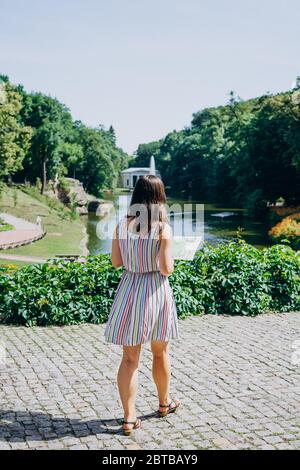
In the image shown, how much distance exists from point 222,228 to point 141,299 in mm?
36340

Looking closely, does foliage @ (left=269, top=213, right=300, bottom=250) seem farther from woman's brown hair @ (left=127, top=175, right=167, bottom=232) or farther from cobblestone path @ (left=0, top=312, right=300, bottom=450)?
woman's brown hair @ (left=127, top=175, right=167, bottom=232)

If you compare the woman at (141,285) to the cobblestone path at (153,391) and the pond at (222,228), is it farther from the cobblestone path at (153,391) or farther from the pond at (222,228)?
the pond at (222,228)

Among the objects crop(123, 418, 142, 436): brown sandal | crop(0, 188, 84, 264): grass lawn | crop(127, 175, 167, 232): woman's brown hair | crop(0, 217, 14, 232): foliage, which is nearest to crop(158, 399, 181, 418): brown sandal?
crop(123, 418, 142, 436): brown sandal

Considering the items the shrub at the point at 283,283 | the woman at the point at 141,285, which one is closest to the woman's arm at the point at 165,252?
the woman at the point at 141,285

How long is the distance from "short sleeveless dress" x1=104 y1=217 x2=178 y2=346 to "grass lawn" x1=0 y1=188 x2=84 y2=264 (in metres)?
17.7

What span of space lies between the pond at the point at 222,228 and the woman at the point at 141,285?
24.3 metres

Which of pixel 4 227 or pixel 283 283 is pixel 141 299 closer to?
pixel 283 283

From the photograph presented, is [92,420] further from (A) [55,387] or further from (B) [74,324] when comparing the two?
(B) [74,324]

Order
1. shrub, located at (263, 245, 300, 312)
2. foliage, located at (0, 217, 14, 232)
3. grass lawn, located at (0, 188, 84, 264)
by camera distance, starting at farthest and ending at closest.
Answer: foliage, located at (0, 217, 14, 232) → grass lawn, located at (0, 188, 84, 264) → shrub, located at (263, 245, 300, 312)

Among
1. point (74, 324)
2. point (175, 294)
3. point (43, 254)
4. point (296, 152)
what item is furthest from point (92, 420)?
point (296, 152)

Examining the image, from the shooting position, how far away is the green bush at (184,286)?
731 centimetres

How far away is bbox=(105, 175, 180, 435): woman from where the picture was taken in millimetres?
3932

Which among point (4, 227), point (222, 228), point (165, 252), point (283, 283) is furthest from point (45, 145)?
point (165, 252)
